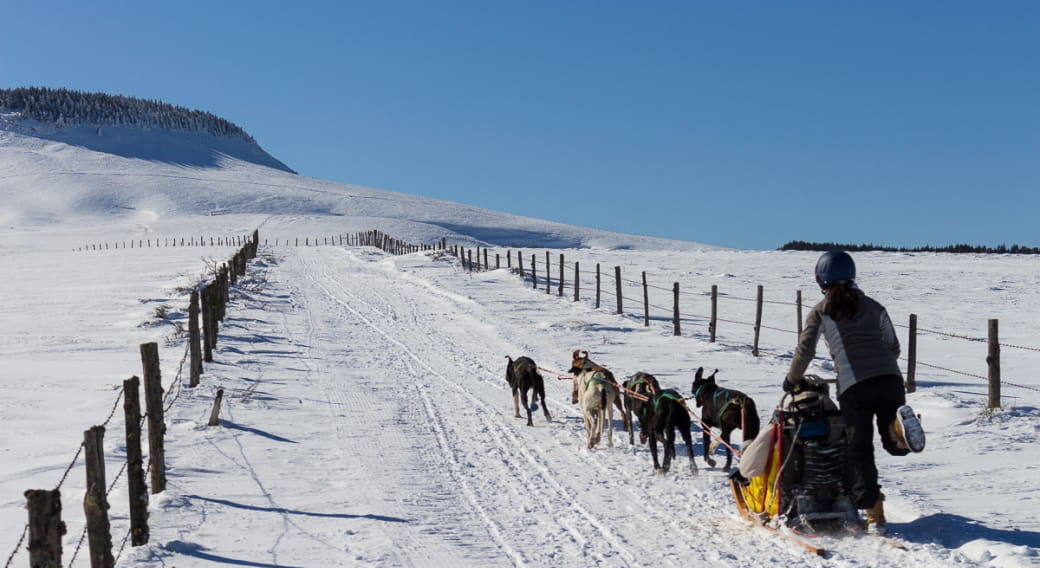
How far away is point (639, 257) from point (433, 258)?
12167mm

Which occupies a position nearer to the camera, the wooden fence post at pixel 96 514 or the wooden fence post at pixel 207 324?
the wooden fence post at pixel 96 514

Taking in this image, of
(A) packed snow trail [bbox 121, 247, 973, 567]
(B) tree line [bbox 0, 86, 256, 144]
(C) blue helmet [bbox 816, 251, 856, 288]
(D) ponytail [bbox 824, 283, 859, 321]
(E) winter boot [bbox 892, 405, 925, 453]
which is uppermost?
(B) tree line [bbox 0, 86, 256, 144]

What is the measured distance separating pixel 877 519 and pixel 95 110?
19570 cm

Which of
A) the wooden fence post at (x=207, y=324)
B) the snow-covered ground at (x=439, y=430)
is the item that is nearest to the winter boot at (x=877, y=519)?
the snow-covered ground at (x=439, y=430)

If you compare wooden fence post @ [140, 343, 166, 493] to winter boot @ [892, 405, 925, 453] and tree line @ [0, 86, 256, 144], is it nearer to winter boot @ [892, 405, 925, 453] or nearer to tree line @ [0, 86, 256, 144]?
winter boot @ [892, 405, 925, 453]

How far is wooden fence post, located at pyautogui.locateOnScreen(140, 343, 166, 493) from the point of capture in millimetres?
7391

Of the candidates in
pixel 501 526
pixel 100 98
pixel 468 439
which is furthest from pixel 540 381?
pixel 100 98

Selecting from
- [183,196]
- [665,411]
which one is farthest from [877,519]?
[183,196]

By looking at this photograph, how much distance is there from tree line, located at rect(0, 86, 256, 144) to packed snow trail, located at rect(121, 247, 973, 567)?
588ft

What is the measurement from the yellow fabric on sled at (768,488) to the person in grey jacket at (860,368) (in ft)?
1.58

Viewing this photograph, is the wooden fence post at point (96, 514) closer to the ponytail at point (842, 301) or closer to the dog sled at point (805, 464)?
the dog sled at point (805, 464)

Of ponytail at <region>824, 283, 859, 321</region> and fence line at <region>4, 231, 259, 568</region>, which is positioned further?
ponytail at <region>824, 283, 859, 321</region>

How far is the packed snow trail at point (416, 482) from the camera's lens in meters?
6.11

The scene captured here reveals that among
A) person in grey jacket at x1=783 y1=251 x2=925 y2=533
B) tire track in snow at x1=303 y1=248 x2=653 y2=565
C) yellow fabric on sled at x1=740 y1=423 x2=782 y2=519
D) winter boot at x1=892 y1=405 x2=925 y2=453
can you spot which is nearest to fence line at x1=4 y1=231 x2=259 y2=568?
tire track in snow at x1=303 y1=248 x2=653 y2=565
